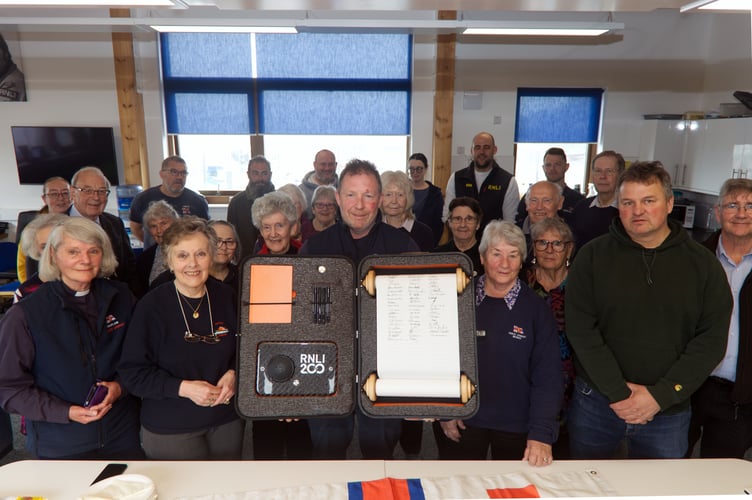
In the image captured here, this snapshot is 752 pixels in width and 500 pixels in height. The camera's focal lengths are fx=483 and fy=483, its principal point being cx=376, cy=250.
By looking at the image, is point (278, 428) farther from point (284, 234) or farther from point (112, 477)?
point (112, 477)

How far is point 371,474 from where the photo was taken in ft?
4.58

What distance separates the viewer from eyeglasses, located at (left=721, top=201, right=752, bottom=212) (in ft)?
6.25

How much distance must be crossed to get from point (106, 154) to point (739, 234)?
6158 millimetres

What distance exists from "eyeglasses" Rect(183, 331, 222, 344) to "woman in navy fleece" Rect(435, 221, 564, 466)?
2.99 ft

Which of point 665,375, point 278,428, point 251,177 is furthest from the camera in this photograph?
point 251,177

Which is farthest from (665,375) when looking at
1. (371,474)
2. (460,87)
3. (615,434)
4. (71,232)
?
(460,87)

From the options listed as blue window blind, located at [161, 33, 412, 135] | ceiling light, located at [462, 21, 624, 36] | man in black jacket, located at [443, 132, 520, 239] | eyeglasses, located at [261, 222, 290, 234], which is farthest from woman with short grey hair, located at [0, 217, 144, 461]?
blue window blind, located at [161, 33, 412, 135]

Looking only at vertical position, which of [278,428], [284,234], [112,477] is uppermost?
[284,234]

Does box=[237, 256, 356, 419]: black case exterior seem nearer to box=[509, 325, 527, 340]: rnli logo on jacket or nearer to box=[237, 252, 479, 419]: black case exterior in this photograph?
box=[237, 252, 479, 419]: black case exterior

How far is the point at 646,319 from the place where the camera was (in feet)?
5.50

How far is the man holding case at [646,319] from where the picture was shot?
1643 millimetres

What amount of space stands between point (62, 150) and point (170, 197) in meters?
2.88

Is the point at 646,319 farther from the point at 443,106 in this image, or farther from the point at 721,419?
the point at 443,106

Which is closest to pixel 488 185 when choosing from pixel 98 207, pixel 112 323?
pixel 98 207
